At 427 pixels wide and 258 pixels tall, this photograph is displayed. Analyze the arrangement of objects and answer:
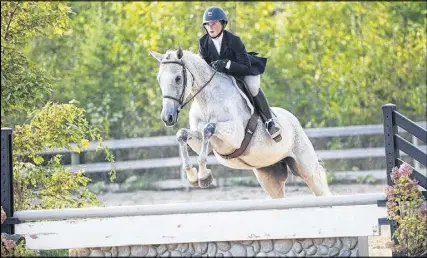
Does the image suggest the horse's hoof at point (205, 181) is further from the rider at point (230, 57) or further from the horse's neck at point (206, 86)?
the rider at point (230, 57)

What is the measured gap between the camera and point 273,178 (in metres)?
9.38

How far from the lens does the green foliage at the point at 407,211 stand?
7641 mm

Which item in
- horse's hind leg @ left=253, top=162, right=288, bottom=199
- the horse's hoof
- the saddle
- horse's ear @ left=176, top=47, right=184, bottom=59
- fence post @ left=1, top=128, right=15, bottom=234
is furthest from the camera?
horse's hind leg @ left=253, top=162, right=288, bottom=199

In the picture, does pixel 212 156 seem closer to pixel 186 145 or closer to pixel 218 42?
pixel 218 42

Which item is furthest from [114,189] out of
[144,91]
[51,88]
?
[51,88]

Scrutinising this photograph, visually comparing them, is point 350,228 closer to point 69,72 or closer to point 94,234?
point 94,234

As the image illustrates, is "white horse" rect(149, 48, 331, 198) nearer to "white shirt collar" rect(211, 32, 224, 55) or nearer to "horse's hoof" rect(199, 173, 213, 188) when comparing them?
"horse's hoof" rect(199, 173, 213, 188)

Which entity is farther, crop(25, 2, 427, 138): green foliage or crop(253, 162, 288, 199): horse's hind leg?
crop(25, 2, 427, 138): green foliage

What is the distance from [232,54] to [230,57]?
1.1 inches

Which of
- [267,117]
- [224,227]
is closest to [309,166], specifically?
[267,117]

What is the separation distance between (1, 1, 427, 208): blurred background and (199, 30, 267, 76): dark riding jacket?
236 inches

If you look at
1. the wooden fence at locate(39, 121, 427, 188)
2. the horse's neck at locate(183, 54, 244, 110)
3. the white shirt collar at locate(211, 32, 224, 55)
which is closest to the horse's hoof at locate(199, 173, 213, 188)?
the horse's neck at locate(183, 54, 244, 110)

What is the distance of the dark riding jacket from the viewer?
8.56 m

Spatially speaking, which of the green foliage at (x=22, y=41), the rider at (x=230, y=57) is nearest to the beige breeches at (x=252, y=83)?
the rider at (x=230, y=57)
